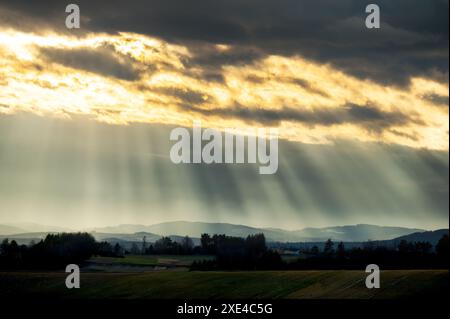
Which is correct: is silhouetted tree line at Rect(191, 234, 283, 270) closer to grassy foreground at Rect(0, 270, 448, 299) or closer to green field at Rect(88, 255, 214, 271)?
green field at Rect(88, 255, 214, 271)

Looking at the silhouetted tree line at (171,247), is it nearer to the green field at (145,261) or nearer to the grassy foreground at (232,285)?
the green field at (145,261)

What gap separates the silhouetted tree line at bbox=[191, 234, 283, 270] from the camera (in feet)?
297

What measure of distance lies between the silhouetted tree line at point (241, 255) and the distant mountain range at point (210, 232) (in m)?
3.79

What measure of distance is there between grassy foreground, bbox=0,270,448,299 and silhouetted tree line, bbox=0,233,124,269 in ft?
20.8

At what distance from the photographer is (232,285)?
76438 millimetres

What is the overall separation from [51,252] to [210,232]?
2635 cm

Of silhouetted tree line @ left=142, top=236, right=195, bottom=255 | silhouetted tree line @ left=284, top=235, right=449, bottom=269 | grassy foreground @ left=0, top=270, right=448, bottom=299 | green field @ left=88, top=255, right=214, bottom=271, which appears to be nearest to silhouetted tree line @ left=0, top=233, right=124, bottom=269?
green field @ left=88, top=255, right=214, bottom=271

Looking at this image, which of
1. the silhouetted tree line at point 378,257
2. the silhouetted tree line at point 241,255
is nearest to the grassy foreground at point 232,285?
the silhouetted tree line at point 241,255

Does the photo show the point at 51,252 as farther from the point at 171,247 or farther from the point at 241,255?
the point at 241,255

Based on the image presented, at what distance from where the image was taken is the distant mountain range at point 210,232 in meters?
100

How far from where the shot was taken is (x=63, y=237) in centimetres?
9656
